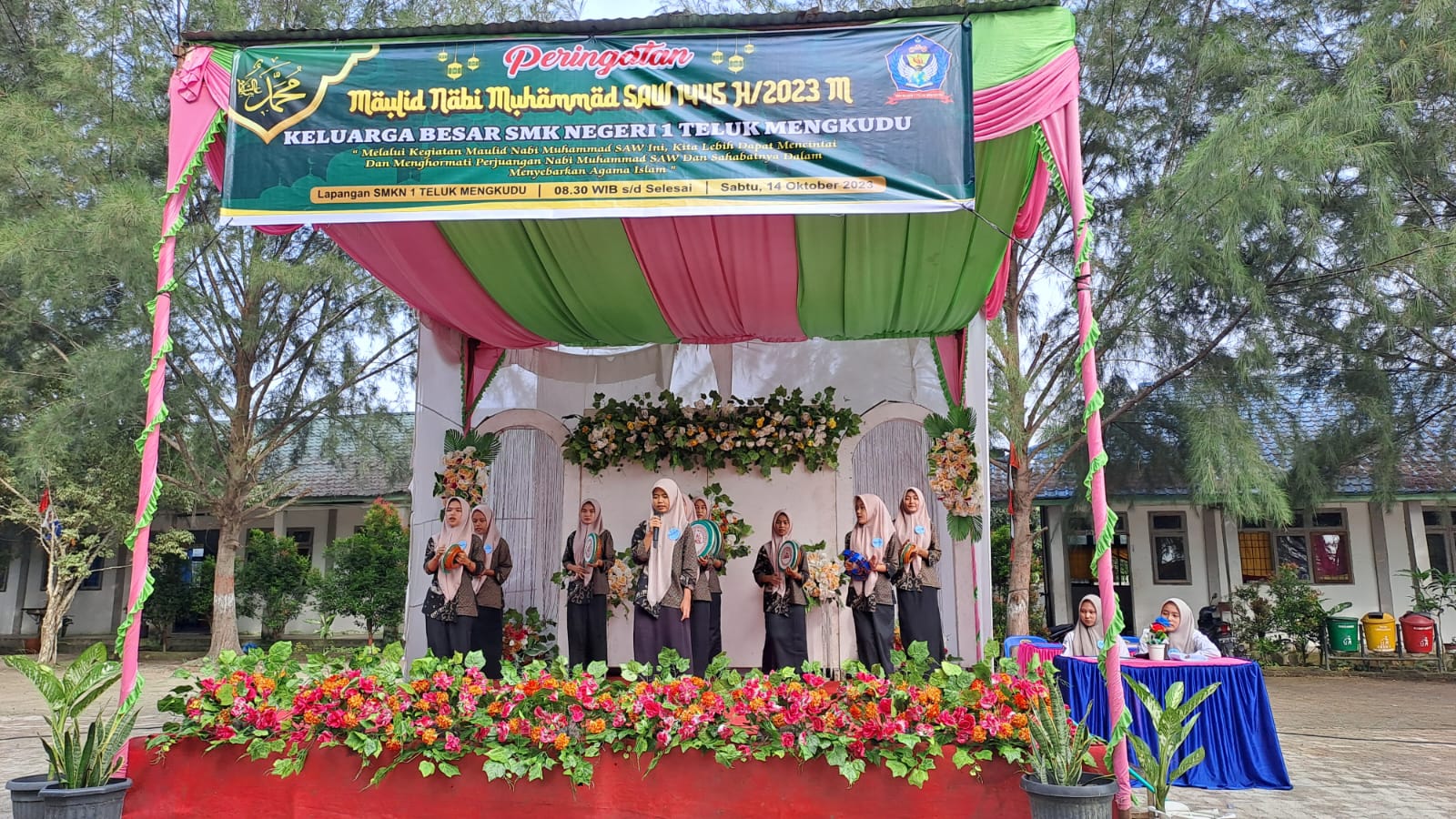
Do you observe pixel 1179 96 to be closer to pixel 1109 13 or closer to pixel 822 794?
pixel 1109 13

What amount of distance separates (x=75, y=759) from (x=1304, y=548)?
47.1ft

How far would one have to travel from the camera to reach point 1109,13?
10547 millimetres

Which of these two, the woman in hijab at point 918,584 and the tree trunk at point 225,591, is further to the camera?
the tree trunk at point 225,591

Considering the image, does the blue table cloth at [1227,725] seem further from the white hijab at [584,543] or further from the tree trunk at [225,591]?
the tree trunk at [225,591]

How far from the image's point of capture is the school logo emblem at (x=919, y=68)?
→ 154 inches

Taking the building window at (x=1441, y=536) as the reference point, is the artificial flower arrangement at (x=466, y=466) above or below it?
above

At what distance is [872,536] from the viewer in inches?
248

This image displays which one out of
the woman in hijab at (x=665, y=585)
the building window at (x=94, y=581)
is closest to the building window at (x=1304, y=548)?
the woman in hijab at (x=665, y=585)

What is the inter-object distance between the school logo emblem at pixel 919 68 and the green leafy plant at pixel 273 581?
12715mm

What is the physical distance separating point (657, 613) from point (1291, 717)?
5969 millimetres

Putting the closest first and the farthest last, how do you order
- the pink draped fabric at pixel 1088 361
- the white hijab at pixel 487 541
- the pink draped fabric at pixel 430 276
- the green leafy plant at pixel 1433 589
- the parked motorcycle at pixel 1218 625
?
the pink draped fabric at pixel 1088 361
the pink draped fabric at pixel 430 276
the white hijab at pixel 487 541
the parked motorcycle at pixel 1218 625
the green leafy plant at pixel 1433 589

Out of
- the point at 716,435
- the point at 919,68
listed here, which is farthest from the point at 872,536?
the point at 919,68

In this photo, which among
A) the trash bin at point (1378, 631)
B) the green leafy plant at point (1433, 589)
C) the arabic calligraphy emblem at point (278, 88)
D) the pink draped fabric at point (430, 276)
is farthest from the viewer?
the trash bin at point (1378, 631)

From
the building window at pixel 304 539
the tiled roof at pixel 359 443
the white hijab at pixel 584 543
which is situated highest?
the tiled roof at pixel 359 443
